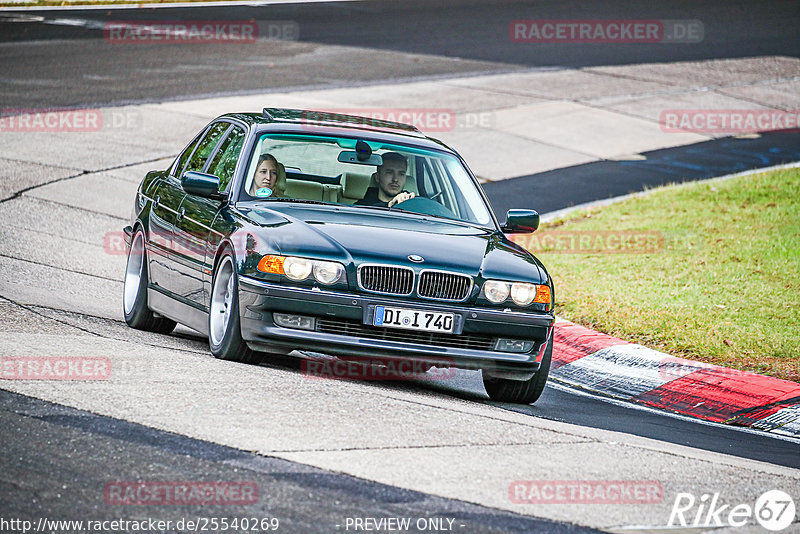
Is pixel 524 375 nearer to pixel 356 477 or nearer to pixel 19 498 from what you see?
pixel 356 477

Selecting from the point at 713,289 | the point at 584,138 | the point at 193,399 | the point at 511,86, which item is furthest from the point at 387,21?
the point at 193,399

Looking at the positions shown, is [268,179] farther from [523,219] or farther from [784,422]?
[784,422]

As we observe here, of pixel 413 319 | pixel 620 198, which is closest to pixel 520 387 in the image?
pixel 413 319

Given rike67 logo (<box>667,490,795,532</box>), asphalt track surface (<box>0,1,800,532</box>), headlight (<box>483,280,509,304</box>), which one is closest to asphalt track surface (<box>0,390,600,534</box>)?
asphalt track surface (<box>0,1,800,532</box>)

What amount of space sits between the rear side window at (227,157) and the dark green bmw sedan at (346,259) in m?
0.02

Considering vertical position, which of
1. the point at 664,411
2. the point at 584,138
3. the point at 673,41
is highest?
the point at 673,41

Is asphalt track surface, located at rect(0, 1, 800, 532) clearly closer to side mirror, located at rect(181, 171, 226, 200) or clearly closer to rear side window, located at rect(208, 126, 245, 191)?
side mirror, located at rect(181, 171, 226, 200)

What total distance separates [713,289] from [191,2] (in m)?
23.4

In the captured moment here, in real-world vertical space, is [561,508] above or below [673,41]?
below

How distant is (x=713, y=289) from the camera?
11609mm

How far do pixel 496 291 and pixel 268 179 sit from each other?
6.07ft

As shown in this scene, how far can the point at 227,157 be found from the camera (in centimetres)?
890

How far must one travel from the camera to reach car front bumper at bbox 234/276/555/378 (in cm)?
730

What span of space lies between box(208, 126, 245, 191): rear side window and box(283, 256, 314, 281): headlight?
141cm
